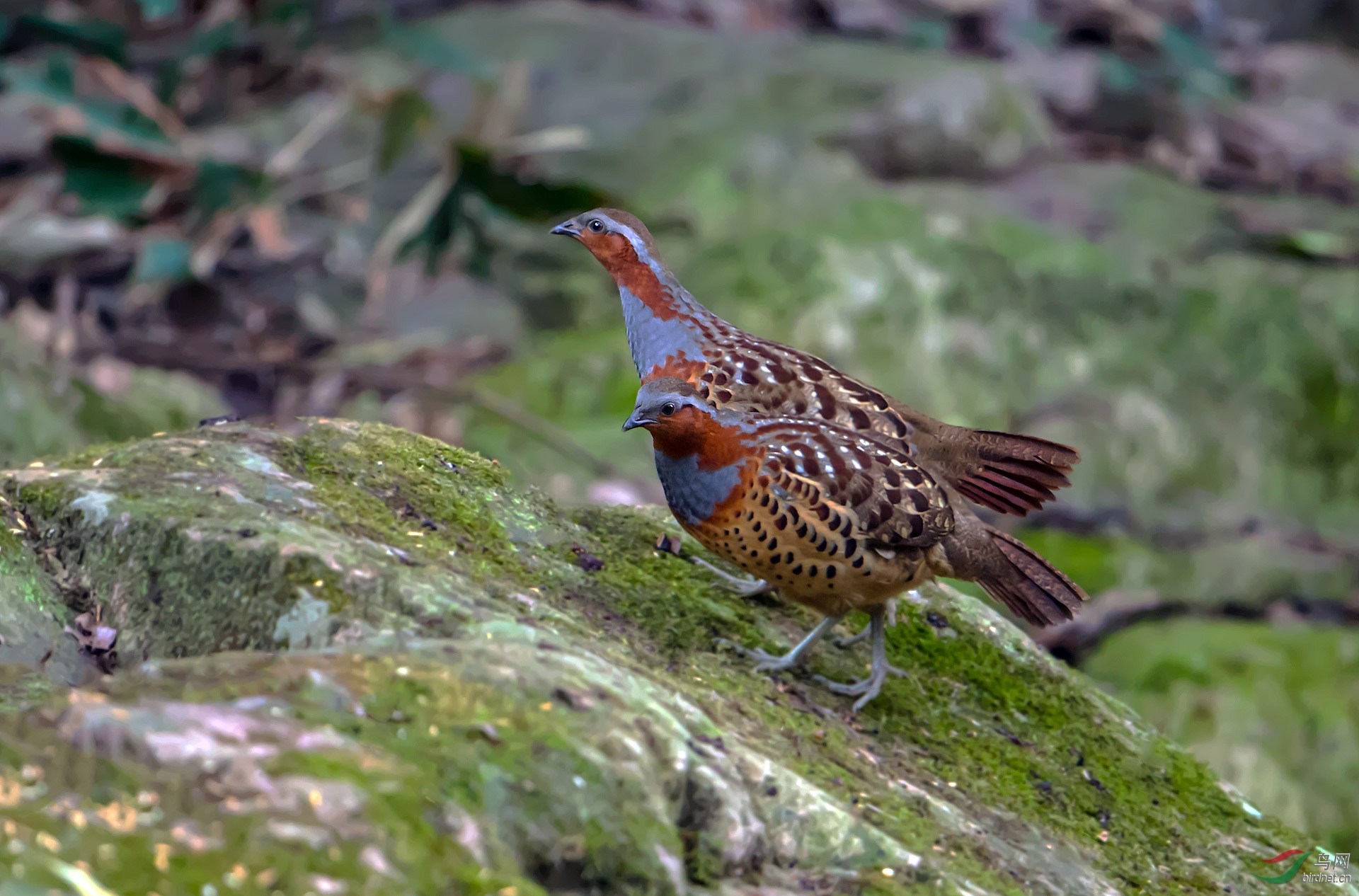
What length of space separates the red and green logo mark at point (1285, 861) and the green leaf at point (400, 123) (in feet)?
22.8

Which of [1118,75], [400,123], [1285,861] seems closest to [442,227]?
[400,123]

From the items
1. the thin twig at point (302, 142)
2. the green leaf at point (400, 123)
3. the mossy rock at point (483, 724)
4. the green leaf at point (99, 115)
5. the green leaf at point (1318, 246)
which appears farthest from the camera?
the thin twig at point (302, 142)

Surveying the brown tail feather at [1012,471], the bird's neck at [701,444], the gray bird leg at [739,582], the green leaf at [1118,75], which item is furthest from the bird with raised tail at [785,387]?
the green leaf at [1118,75]

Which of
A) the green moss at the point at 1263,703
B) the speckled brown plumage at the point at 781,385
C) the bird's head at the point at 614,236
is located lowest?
the green moss at the point at 1263,703

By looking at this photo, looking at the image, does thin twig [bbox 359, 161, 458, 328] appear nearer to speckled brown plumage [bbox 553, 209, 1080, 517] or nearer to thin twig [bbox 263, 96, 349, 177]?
thin twig [bbox 263, 96, 349, 177]

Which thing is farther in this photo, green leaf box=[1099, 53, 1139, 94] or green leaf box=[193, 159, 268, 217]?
green leaf box=[1099, 53, 1139, 94]

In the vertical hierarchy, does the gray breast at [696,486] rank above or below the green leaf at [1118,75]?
below

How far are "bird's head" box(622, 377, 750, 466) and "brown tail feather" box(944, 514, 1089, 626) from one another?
0.70 meters

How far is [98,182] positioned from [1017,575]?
22.4 ft

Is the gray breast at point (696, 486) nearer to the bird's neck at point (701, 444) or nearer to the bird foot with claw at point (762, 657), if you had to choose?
the bird's neck at point (701, 444)

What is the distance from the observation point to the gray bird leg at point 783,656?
3432 millimetres

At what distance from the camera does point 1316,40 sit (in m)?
13.6

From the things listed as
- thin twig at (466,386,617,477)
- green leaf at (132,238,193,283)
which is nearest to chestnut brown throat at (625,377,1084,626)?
thin twig at (466,386,617,477)

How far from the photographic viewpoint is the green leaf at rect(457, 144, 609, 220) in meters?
8.12
